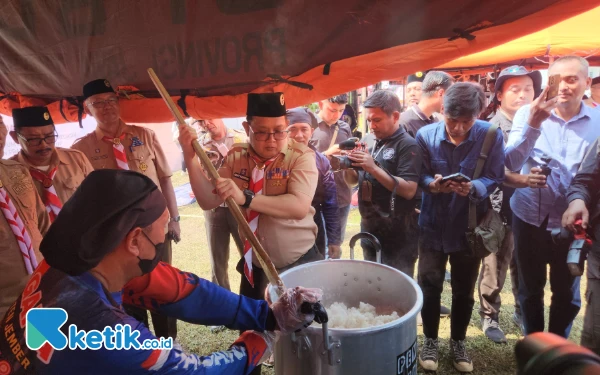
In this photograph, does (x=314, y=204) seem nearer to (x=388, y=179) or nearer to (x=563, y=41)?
(x=388, y=179)

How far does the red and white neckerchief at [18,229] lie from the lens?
221cm

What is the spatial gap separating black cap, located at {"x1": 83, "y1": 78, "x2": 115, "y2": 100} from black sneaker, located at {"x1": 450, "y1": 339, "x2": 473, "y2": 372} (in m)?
3.28

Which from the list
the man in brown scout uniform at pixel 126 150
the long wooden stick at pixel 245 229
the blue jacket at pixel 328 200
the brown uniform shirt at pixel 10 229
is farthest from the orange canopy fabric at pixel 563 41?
the brown uniform shirt at pixel 10 229

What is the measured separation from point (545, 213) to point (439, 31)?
195 centimetres

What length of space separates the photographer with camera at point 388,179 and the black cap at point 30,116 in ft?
7.24

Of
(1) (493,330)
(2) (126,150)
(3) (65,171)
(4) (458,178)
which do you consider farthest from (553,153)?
(3) (65,171)

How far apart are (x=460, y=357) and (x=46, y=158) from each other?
3.57m

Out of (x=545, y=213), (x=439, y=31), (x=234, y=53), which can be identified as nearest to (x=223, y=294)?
(x=234, y=53)

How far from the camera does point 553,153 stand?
282 cm

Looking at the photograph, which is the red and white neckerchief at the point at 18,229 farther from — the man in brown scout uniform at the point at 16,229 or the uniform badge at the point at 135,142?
the uniform badge at the point at 135,142

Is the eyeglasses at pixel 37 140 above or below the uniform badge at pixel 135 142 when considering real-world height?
above

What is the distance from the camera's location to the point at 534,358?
707 millimetres

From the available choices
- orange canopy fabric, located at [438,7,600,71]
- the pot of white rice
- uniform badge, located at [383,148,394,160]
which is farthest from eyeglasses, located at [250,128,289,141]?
orange canopy fabric, located at [438,7,600,71]

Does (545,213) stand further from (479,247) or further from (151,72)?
(151,72)
